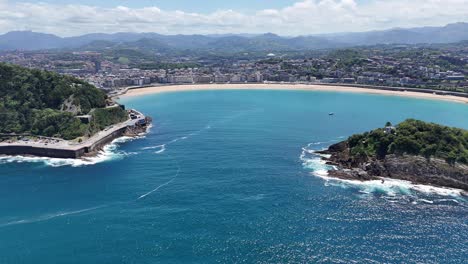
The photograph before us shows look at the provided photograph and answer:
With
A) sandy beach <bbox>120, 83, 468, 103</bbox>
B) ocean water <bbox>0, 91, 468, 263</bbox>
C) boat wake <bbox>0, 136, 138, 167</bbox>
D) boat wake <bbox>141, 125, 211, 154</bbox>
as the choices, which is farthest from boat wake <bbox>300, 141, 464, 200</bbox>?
sandy beach <bbox>120, 83, 468, 103</bbox>

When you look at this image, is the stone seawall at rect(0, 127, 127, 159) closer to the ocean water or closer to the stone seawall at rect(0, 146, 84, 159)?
the stone seawall at rect(0, 146, 84, 159)

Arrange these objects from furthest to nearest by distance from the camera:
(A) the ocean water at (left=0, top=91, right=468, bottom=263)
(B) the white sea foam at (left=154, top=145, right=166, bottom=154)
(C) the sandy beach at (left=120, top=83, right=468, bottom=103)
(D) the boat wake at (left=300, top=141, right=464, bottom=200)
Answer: (C) the sandy beach at (left=120, top=83, right=468, bottom=103) < (B) the white sea foam at (left=154, top=145, right=166, bottom=154) < (D) the boat wake at (left=300, top=141, right=464, bottom=200) < (A) the ocean water at (left=0, top=91, right=468, bottom=263)

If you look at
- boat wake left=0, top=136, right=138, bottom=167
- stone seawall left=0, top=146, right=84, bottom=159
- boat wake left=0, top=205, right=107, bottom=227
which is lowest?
boat wake left=0, top=205, right=107, bottom=227

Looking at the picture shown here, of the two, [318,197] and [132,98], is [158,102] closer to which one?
[132,98]

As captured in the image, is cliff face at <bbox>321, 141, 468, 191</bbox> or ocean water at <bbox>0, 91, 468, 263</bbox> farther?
cliff face at <bbox>321, 141, 468, 191</bbox>

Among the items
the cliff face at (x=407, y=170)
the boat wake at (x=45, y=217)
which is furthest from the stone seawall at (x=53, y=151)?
the cliff face at (x=407, y=170)

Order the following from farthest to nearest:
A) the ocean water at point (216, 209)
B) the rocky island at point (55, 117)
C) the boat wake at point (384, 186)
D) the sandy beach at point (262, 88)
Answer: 1. the sandy beach at point (262, 88)
2. the rocky island at point (55, 117)
3. the boat wake at point (384, 186)
4. the ocean water at point (216, 209)

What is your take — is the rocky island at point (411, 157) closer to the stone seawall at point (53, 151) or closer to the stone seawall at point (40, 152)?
the stone seawall at point (53, 151)

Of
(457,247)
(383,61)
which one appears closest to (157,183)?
(457,247)
